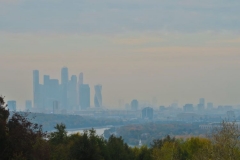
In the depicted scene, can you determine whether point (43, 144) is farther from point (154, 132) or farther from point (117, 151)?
point (154, 132)

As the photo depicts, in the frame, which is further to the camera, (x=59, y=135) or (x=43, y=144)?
(x=59, y=135)

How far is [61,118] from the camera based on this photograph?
452ft

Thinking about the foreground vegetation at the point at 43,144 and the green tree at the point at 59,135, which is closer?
the foreground vegetation at the point at 43,144

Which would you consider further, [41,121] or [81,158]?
[41,121]

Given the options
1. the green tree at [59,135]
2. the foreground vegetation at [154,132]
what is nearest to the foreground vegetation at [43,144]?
the green tree at [59,135]

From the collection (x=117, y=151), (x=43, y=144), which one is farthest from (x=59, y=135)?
(x=43, y=144)

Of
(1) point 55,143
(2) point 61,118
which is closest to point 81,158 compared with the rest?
(1) point 55,143

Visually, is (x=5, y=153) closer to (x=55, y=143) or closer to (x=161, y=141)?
(x=55, y=143)

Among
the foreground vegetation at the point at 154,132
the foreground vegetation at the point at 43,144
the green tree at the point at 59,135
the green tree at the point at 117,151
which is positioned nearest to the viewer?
the foreground vegetation at the point at 43,144

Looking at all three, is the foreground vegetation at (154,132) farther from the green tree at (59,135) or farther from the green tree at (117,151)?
the green tree at (59,135)

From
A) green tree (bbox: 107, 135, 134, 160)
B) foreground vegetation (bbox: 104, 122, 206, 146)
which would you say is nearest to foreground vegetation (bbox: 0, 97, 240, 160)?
green tree (bbox: 107, 135, 134, 160)

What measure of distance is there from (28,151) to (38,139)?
0.96 meters

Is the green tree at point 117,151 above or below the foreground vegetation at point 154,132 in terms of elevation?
below

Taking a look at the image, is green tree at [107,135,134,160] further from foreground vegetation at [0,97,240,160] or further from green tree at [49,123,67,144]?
foreground vegetation at [0,97,240,160]
